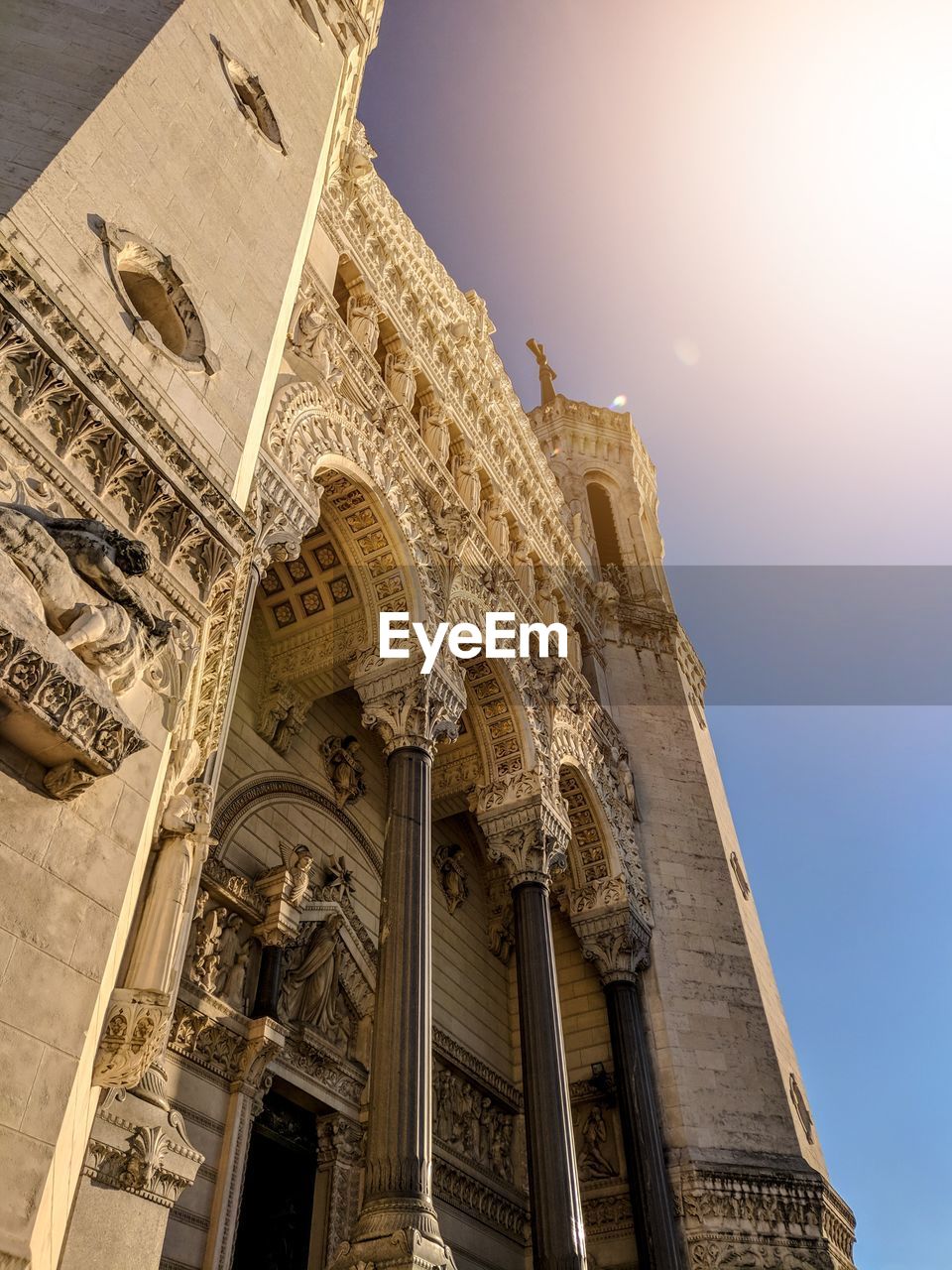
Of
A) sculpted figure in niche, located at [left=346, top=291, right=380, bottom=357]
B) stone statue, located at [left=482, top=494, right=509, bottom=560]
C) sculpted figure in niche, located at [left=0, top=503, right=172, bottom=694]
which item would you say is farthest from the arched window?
sculpted figure in niche, located at [left=0, top=503, right=172, bottom=694]

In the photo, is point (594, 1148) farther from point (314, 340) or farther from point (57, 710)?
point (57, 710)

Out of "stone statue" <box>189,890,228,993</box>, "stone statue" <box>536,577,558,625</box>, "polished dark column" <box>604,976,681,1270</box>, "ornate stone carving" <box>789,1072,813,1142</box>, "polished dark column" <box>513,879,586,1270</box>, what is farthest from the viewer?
"stone statue" <box>536,577,558,625</box>

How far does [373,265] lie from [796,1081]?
46.4 ft

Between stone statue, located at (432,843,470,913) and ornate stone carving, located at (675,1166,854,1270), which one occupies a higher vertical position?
stone statue, located at (432,843,470,913)

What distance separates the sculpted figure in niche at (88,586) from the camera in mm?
4996

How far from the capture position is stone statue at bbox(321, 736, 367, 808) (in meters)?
12.8

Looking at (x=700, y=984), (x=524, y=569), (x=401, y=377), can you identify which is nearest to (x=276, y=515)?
(x=401, y=377)

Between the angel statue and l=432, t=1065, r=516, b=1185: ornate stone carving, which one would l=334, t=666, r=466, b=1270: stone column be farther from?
l=432, t=1065, r=516, b=1185: ornate stone carving

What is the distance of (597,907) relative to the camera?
1520 cm

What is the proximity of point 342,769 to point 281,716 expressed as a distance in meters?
1.46

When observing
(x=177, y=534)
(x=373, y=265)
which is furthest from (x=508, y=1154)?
(x=373, y=265)

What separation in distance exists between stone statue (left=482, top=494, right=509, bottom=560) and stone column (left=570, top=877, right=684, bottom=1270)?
553 centimetres

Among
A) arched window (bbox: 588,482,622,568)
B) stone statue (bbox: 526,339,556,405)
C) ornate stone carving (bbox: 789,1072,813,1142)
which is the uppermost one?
stone statue (bbox: 526,339,556,405)

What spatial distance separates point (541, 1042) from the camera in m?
11.2
